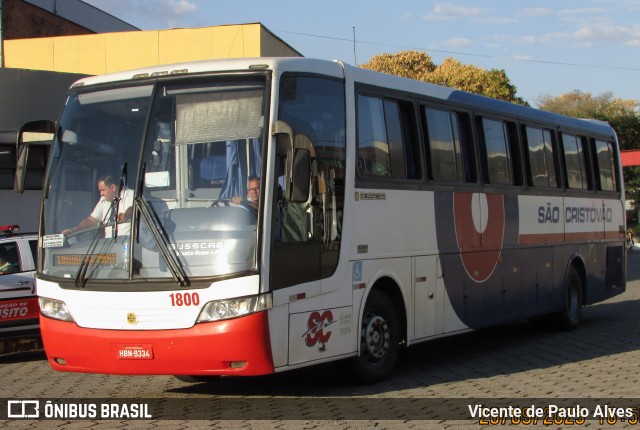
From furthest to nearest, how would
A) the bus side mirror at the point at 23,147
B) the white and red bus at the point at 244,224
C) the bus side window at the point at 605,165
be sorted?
the bus side window at the point at 605,165
the bus side mirror at the point at 23,147
the white and red bus at the point at 244,224

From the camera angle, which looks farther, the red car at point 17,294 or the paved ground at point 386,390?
the red car at point 17,294

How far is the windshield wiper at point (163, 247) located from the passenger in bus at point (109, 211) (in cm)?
15

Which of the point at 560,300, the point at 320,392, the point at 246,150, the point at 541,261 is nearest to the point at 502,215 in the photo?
the point at 541,261

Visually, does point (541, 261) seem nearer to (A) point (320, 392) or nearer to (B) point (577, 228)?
(B) point (577, 228)

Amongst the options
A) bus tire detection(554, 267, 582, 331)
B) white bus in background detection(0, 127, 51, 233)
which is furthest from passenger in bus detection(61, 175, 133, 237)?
white bus in background detection(0, 127, 51, 233)

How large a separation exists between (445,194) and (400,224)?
1303 mm

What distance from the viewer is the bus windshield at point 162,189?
28.9 feet

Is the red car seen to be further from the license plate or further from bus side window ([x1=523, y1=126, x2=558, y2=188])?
bus side window ([x1=523, y1=126, x2=558, y2=188])

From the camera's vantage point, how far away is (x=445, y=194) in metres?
12.3

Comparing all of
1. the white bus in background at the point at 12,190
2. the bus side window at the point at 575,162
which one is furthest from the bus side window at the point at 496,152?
the white bus in background at the point at 12,190

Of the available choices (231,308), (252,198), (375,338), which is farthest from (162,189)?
(375,338)

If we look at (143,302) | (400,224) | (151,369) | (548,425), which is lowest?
(548,425)

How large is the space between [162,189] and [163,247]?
56 centimetres

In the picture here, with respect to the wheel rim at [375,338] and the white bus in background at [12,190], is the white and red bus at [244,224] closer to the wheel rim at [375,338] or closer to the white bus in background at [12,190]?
the wheel rim at [375,338]
